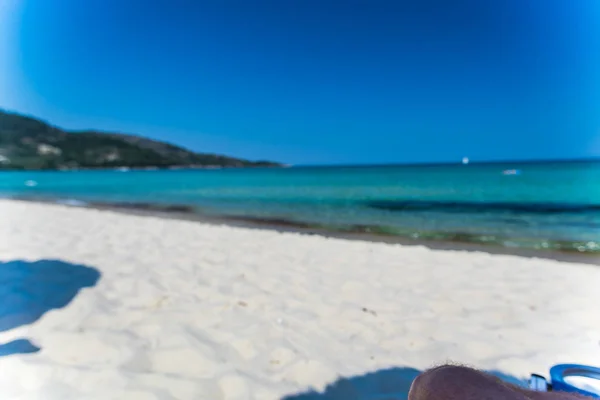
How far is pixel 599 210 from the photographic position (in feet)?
25.5

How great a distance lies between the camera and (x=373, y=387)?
161 cm

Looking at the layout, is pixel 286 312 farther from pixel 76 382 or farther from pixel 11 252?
pixel 11 252

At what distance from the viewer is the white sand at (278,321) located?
158cm

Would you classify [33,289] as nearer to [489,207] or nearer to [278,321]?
[278,321]

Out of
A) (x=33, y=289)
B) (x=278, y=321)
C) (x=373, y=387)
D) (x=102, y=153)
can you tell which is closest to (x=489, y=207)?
(x=278, y=321)

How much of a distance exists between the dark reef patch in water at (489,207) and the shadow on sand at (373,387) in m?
7.26

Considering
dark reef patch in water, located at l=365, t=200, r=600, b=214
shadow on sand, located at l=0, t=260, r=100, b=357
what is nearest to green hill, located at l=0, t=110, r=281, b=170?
shadow on sand, located at l=0, t=260, r=100, b=357

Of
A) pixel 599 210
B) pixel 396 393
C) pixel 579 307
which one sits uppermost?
pixel 599 210

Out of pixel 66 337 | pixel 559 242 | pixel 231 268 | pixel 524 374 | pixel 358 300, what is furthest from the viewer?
pixel 559 242

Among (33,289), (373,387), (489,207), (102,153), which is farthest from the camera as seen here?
(102,153)

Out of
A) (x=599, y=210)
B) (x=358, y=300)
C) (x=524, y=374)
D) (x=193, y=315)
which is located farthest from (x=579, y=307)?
(x=599, y=210)

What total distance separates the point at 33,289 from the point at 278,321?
1521 mm

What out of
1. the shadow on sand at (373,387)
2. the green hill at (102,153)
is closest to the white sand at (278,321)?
the shadow on sand at (373,387)

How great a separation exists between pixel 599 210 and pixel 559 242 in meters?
3.75
